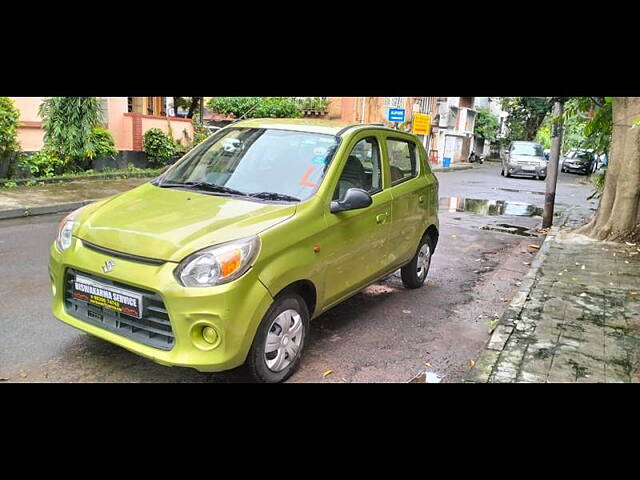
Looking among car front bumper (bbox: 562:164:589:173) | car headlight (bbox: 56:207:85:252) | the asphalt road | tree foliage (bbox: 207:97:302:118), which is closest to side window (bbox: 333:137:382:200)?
the asphalt road

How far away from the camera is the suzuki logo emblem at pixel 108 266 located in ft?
11.5

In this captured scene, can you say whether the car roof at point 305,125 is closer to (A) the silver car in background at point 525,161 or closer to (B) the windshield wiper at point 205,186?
(B) the windshield wiper at point 205,186

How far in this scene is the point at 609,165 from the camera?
930cm

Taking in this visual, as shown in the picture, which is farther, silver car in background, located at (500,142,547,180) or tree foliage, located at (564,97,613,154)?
silver car in background, located at (500,142,547,180)

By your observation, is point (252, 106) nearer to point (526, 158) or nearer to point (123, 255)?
point (526, 158)

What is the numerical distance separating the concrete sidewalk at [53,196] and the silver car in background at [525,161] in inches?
769

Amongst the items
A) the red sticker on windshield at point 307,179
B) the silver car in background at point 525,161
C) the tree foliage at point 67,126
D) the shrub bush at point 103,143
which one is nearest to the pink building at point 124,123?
the tree foliage at point 67,126

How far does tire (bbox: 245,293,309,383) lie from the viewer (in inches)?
142

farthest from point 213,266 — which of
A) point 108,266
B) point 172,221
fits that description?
point 108,266

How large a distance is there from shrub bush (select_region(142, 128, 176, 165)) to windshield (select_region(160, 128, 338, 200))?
12.2 metres

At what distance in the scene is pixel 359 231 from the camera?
463 cm

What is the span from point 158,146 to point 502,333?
1382 cm

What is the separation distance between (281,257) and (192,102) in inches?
772

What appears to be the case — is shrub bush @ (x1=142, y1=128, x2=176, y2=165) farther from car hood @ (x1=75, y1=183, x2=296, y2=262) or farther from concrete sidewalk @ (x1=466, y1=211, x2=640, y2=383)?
car hood @ (x1=75, y1=183, x2=296, y2=262)
